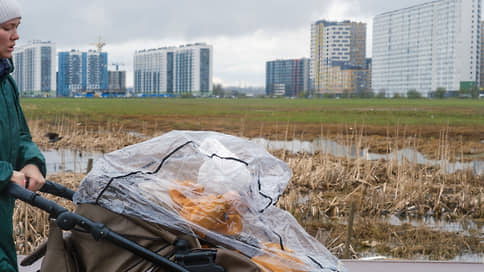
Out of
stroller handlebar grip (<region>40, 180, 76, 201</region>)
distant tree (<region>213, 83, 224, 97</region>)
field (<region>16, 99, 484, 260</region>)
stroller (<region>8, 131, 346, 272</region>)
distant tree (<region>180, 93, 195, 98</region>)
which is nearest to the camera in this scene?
stroller (<region>8, 131, 346, 272</region>)

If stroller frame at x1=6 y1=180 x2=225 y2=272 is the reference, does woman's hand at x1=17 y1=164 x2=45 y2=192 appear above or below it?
above

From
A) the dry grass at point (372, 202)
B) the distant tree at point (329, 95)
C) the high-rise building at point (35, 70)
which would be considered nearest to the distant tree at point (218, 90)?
the distant tree at point (329, 95)

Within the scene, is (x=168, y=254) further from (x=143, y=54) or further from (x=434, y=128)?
(x=143, y=54)

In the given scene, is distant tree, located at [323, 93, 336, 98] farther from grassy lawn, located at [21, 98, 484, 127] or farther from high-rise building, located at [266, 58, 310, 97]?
high-rise building, located at [266, 58, 310, 97]

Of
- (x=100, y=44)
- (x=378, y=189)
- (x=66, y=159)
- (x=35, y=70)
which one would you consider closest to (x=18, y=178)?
(x=378, y=189)

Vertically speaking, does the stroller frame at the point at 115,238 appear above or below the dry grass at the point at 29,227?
above

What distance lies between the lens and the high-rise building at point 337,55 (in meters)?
9.83

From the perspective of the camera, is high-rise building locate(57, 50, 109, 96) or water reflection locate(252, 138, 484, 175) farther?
high-rise building locate(57, 50, 109, 96)

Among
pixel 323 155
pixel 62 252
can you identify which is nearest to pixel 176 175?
pixel 62 252

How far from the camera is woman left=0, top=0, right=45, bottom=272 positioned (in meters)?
1.21

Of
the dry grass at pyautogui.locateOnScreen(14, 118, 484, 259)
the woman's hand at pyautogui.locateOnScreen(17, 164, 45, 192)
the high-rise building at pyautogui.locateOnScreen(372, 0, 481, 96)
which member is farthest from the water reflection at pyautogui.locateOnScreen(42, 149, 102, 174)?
the high-rise building at pyautogui.locateOnScreen(372, 0, 481, 96)

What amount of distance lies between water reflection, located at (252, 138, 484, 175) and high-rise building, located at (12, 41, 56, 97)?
12.7ft

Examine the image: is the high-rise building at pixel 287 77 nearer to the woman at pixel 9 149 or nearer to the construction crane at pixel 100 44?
the construction crane at pixel 100 44

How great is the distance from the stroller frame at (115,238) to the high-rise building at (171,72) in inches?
367
